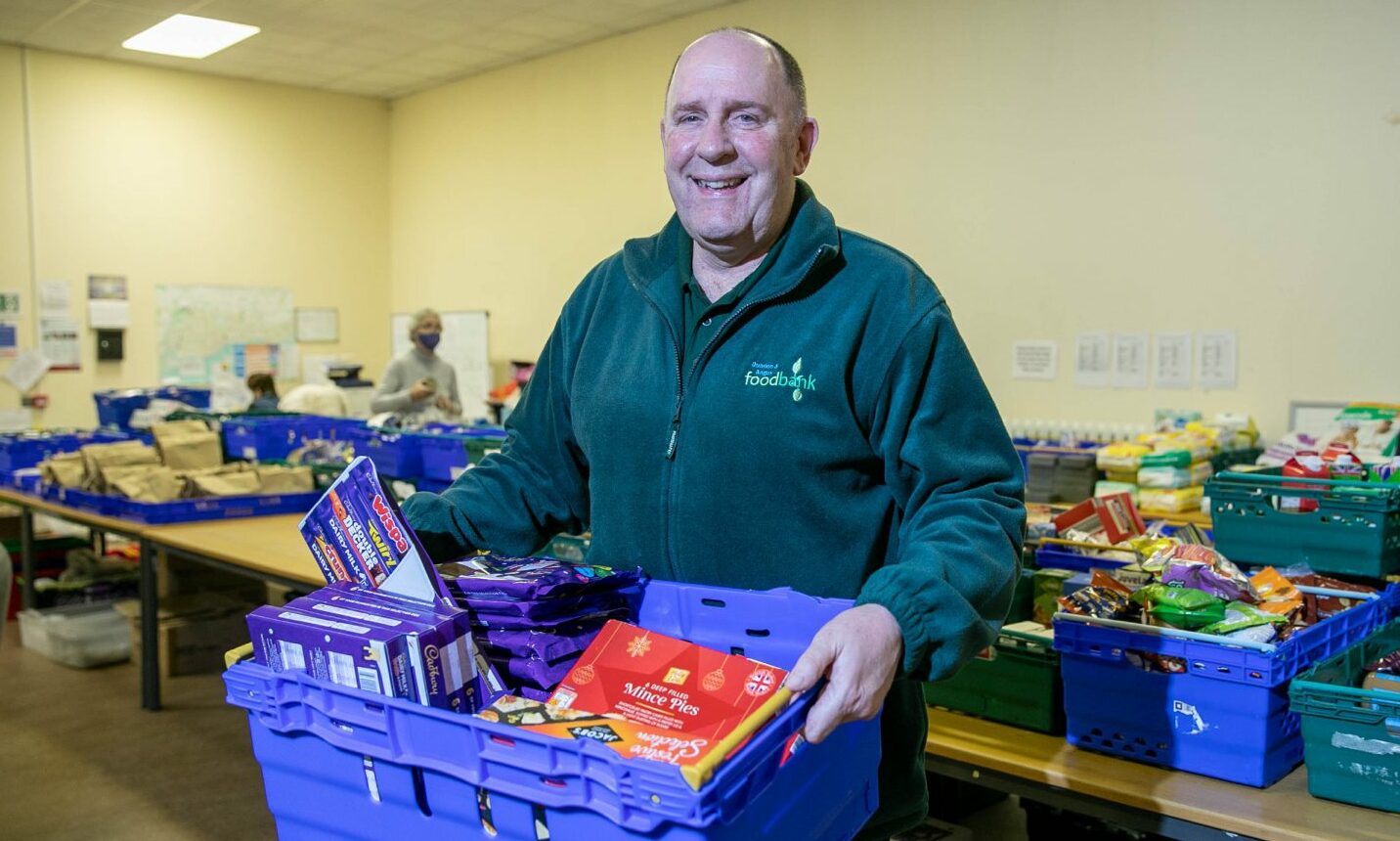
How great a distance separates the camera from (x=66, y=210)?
8094mm

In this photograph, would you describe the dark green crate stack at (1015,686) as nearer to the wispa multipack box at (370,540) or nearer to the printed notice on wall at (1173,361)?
the wispa multipack box at (370,540)

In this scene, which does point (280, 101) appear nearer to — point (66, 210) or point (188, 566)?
point (66, 210)

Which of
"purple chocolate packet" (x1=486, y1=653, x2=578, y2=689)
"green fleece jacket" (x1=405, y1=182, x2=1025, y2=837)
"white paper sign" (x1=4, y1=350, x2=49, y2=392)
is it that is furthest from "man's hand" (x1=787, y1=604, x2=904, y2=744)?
"white paper sign" (x1=4, y1=350, x2=49, y2=392)

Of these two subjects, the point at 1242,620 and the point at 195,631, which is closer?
the point at 1242,620

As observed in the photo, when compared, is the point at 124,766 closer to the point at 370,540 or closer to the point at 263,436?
the point at 263,436

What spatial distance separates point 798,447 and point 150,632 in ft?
13.5

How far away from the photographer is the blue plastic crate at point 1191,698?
1.91m

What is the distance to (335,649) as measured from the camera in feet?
3.68

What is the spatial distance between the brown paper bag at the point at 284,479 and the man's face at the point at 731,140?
3.88 metres

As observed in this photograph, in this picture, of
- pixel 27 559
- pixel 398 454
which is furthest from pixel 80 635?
pixel 398 454

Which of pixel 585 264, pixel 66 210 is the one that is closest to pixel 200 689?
pixel 585 264

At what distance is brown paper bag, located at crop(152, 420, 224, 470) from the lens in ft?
16.6

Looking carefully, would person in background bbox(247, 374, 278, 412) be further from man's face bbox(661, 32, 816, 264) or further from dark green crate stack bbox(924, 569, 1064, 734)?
man's face bbox(661, 32, 816, 264)

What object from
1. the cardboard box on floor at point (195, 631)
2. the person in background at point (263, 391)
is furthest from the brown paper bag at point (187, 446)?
the person in background at point (263, 391)
